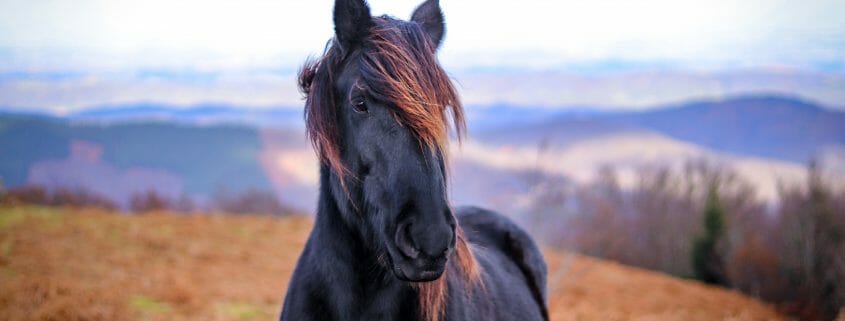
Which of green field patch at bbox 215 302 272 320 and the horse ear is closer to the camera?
the horse ear

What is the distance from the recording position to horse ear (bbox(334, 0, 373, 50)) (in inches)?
106

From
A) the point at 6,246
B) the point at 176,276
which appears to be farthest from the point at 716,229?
the point at 6,246

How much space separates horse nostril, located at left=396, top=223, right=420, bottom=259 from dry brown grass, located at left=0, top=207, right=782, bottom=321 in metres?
5.17

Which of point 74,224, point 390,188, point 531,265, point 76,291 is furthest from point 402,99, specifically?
point 74,224

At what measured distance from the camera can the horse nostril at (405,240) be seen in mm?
2240

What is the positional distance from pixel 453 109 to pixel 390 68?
0.39 m

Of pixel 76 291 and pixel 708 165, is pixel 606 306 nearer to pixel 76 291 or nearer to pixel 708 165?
pixel 76 291

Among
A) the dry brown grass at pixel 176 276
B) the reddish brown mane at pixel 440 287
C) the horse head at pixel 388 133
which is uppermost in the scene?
the horse head at pixel 388 133

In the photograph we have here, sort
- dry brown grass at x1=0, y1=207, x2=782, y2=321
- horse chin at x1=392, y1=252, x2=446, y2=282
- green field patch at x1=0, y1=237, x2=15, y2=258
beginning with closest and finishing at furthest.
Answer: horse chin at x1=392, y1=252, x2=446, y2=282
dry brown grass at x1=0, y1=207, x2=782, y2=321
green field patch at x1=0, y1=237, x2=15, y2=258

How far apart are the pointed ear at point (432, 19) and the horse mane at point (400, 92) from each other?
1.10ft

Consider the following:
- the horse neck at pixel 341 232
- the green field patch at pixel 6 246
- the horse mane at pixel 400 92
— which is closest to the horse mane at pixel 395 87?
the horse mane at pixel 400 92

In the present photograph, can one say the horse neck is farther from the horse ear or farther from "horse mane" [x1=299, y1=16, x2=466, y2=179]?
the horse ear

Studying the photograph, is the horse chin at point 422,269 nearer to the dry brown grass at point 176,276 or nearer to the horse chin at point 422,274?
the horse chin at point 422,274

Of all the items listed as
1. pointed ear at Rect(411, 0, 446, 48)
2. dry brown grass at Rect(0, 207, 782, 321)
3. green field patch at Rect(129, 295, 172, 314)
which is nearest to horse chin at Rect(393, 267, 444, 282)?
pointed ear at Rect(411, 0, 446, 48)
